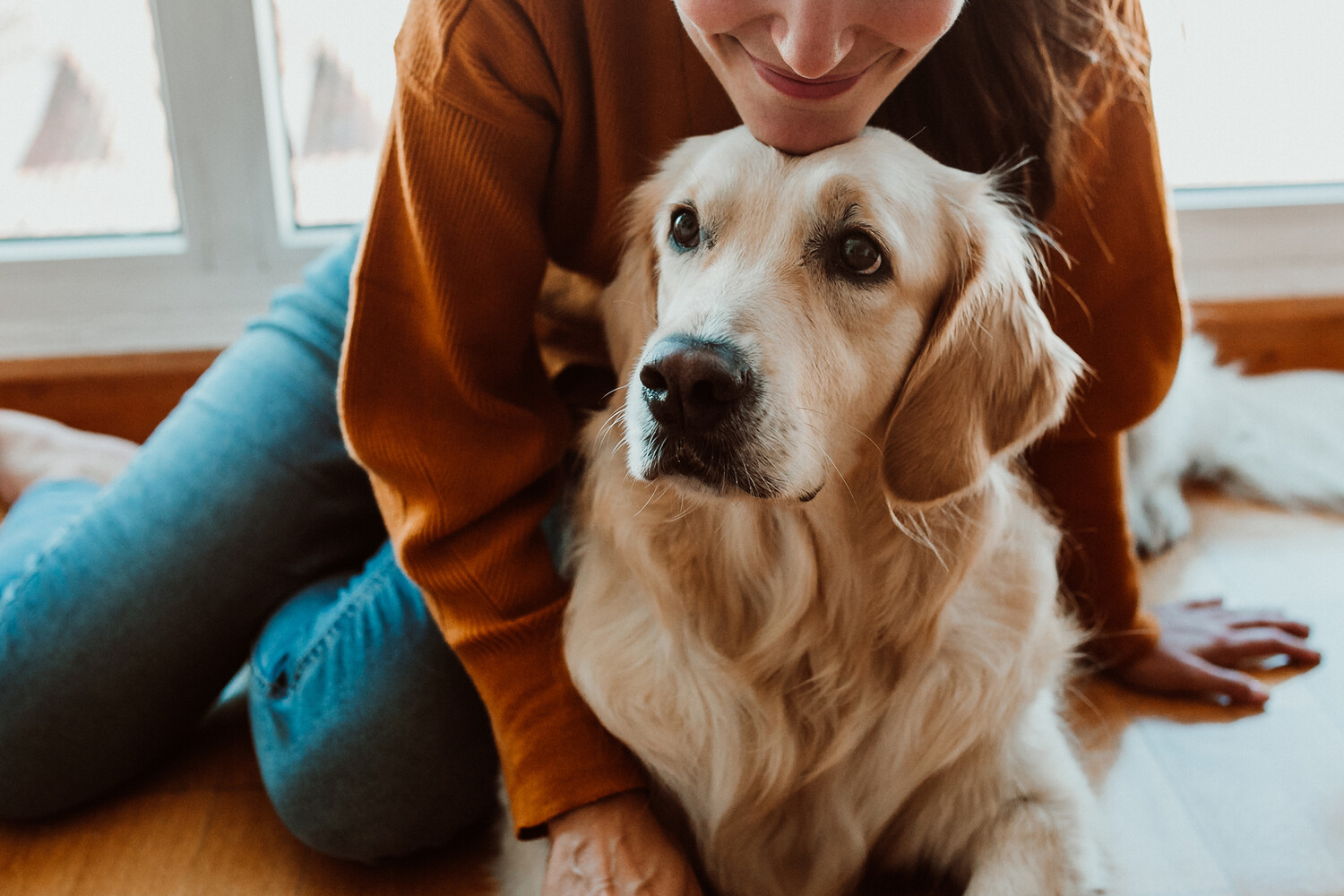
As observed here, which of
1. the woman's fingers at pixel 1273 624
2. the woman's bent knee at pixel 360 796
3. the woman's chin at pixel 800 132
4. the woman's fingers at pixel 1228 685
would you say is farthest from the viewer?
the woman's fingers at pixel 1273 624

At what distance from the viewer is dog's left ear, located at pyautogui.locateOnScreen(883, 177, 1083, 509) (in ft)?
3.42

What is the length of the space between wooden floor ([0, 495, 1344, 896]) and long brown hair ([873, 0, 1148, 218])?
2.47ft

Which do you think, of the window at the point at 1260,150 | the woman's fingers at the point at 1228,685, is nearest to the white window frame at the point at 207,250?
the window at the point at 1260,150

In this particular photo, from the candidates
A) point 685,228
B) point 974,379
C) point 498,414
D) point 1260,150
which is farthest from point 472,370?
point 1260,150

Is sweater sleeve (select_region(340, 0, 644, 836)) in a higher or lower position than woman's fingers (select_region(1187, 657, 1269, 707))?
higher

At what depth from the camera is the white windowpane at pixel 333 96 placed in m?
2.12

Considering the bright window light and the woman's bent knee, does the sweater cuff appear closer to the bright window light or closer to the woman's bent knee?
the woman's bent knee

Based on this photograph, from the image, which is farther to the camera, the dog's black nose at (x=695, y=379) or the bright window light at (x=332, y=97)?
the bright window light at (x=332, y=97)

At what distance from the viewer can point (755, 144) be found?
1067 mm

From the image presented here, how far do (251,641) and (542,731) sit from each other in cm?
55

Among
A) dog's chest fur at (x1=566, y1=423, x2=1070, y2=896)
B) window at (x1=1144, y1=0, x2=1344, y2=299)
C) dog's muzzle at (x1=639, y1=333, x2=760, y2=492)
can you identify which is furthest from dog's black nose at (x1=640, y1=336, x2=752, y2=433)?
window at (x1=1144, y1=0, x2=1344, y2=299)

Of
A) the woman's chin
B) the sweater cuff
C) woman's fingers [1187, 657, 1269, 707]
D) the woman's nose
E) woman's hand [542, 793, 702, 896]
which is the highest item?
the woman's nose

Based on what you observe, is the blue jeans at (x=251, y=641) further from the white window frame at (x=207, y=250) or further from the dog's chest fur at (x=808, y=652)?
the white window frame at (x=207, y=250)

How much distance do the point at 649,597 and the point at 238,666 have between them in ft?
2.28
